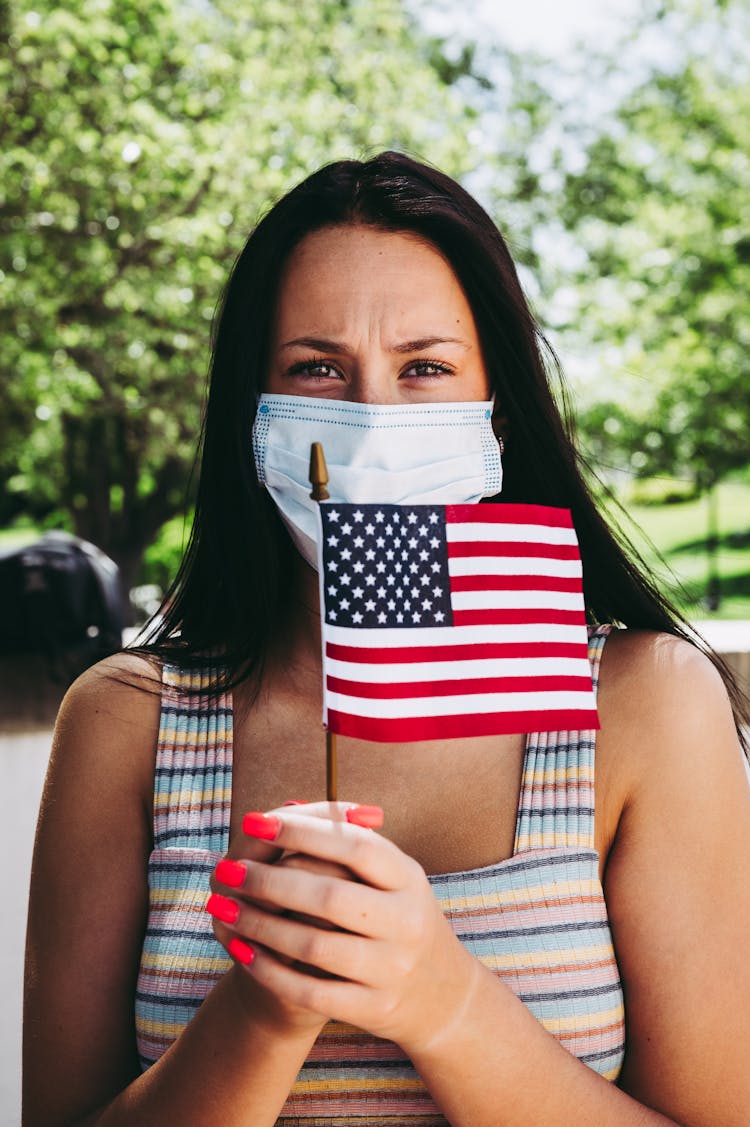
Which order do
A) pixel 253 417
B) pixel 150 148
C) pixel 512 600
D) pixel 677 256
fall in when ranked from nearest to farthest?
1. pixel 512 600
2. pixel 253 417
3. pixel 150 148
4. pixel 677 256

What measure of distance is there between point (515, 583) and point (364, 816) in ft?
1.92

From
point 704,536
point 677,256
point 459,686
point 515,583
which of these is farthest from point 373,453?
point 704,536

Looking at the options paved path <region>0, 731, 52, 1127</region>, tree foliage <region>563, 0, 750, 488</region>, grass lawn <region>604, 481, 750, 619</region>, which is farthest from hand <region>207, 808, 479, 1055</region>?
grass lawn <region>604, 481, 750, 619</region>

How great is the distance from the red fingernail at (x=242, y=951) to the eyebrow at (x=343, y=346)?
3.13ft

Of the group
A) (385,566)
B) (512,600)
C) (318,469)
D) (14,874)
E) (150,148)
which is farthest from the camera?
(150,148)

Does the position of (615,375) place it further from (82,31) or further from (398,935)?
(398,935)

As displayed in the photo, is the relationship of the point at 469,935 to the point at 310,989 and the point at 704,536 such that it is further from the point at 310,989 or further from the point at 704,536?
the point at 704,536

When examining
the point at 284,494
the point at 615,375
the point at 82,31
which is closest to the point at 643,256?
the point at 615,375

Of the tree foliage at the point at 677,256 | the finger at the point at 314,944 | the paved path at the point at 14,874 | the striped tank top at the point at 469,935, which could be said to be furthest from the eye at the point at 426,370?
the tree foliage at the point at 677,256

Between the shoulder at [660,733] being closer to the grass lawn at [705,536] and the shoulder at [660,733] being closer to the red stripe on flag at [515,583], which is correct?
A: the red stripe on flag at [515,583]

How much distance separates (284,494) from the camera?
2.01 meters

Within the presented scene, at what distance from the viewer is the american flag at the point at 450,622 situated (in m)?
1.61

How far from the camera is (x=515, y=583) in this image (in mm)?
1796

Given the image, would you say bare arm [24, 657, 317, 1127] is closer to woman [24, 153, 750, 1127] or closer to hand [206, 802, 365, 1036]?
woman [24, 153, 750, 1127]
